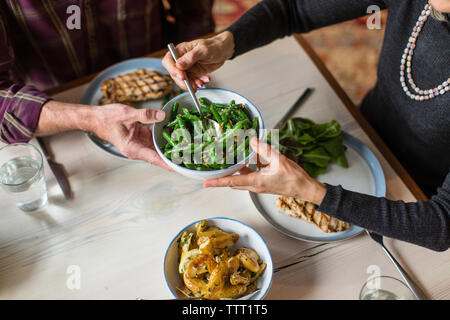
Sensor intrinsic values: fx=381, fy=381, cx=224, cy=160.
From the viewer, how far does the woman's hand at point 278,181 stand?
3.71 feet

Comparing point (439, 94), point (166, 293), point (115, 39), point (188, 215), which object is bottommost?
point (166, 293)

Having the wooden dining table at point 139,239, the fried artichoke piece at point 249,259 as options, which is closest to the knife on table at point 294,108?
the wooden dining table at point 139,239

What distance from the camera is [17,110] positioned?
1463mm

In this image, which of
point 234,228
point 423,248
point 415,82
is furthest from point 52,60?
point 423,248

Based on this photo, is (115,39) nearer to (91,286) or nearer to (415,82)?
(91,286)

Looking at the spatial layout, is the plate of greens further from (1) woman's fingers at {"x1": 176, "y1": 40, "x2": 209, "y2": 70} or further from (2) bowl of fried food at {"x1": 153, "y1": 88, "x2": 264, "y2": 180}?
(1) woman's fingers at {"x1": 176, "y1": 40, "x2": 209, "y2": 70}

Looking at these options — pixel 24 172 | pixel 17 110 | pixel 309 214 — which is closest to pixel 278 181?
pixel 309 214

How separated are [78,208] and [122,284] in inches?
13.3

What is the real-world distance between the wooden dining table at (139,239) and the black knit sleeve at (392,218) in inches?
4.5

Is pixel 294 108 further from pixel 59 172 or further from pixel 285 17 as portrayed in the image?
pixel 59 172

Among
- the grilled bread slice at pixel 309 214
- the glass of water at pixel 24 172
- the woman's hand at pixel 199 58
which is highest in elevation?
the woman's hand at pixel 199 58

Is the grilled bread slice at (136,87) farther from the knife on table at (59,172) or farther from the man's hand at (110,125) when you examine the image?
the knife on table at (59,172)

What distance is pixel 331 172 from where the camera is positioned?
1.45 m

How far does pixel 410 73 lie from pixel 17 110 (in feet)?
5.06
